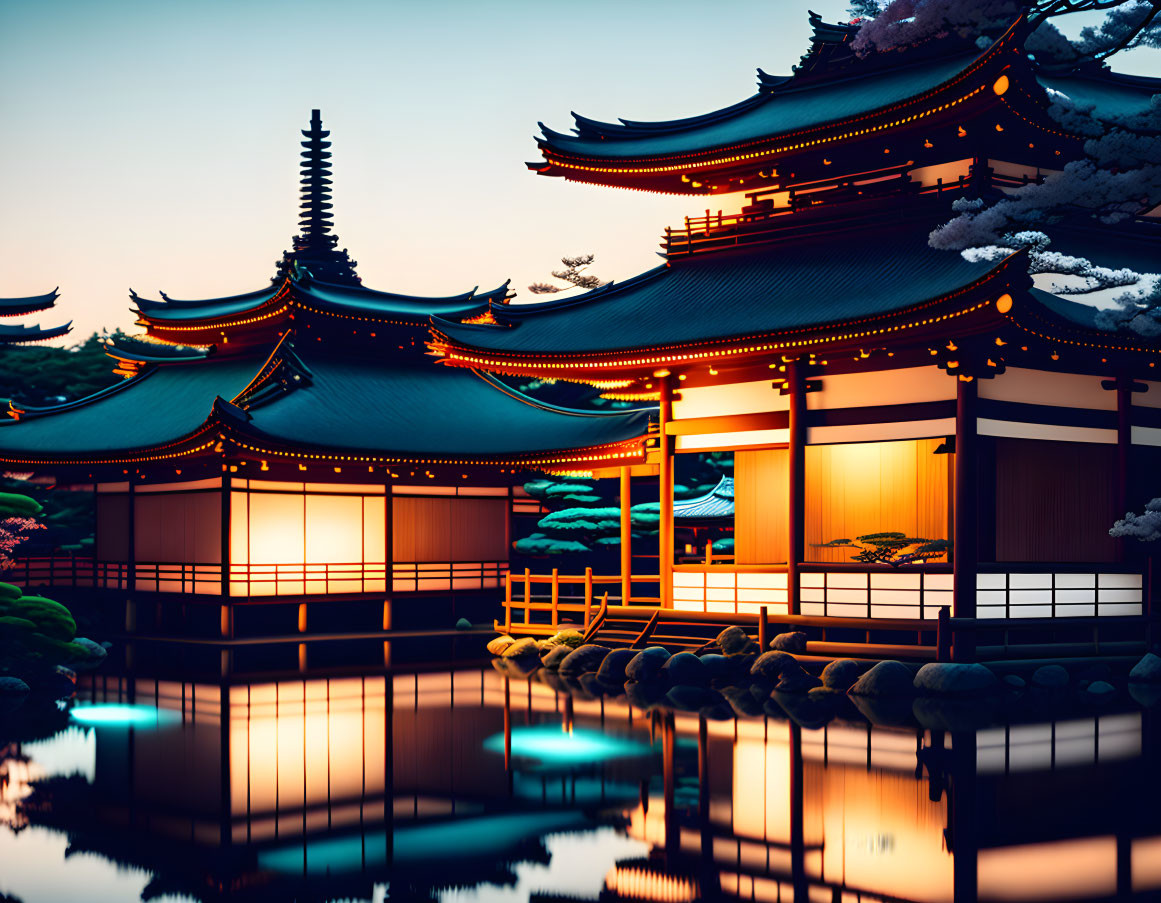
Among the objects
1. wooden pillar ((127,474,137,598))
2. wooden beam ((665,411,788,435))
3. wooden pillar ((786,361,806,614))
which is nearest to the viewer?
wooden pillar ((786,361,806,614))

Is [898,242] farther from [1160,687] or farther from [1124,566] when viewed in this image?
[1160,687]

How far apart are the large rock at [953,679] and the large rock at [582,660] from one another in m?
6.54

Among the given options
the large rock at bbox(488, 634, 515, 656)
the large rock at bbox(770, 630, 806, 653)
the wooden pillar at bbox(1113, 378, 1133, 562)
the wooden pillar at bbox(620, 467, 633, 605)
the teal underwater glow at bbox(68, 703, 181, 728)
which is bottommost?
the large rock at bbox(488, 634, 515, 656)

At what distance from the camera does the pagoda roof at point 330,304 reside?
39000 millimetres

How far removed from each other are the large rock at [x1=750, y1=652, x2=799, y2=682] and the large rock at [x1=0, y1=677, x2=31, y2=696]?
477 inches

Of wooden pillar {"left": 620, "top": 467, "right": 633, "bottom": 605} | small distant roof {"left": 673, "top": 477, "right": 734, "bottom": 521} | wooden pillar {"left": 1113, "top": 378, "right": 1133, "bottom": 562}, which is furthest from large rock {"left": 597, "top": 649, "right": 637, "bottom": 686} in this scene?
small distant roof {"left": 673, "top": 477, "right": 734, "bottom": 521}

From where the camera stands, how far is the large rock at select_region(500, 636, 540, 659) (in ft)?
96.0

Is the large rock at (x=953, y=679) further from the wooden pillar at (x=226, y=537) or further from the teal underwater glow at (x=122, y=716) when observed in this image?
the wooden pillar at (x=226, y=537)

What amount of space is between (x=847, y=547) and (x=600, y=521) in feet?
36.1

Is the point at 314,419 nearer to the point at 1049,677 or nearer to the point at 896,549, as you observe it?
the point at 896,549

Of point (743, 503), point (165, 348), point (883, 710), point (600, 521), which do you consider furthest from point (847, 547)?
point (165, 348)

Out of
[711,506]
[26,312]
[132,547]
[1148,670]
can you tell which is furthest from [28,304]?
[1148,670]

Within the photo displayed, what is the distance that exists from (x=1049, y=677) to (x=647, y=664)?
22.1ft

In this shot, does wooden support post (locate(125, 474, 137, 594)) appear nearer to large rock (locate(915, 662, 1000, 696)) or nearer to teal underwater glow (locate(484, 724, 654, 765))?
teal underwater glow (locate(484, 724, 654, 765))
